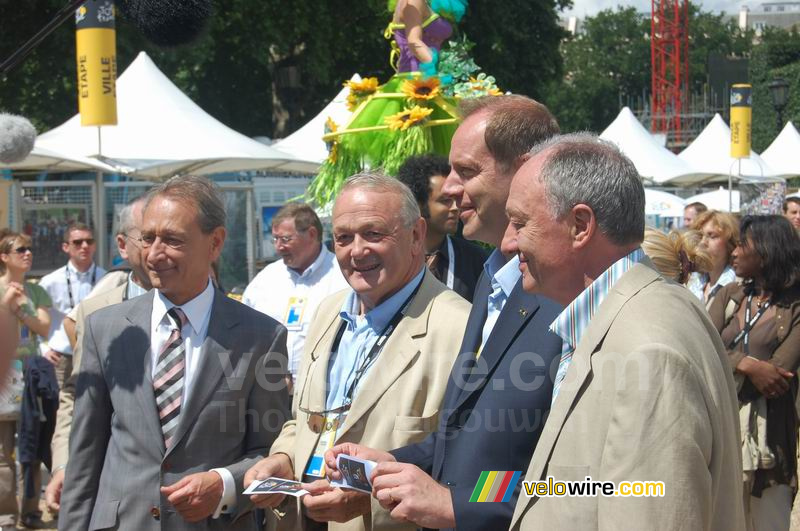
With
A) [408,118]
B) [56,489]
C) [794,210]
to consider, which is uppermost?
[408,118]

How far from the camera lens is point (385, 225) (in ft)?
11.8

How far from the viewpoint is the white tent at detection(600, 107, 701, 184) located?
22.0m

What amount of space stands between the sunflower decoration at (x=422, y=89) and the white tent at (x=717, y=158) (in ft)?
60.7

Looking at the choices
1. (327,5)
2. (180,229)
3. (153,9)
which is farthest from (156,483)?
(327,5)

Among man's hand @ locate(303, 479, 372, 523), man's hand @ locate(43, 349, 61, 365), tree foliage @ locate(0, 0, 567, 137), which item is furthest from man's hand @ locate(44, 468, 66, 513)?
tree foliage @ locate(0, 0, 567, 137)

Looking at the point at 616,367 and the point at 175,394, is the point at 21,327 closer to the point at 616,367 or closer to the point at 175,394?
the point at 175,394

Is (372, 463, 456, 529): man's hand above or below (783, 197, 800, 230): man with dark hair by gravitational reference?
below

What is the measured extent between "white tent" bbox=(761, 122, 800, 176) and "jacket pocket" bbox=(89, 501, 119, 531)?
3034cm

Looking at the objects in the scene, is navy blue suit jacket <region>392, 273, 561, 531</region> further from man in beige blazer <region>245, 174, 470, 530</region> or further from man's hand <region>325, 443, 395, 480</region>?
man in beige blazer <region>245, 174, 470, 530</region>

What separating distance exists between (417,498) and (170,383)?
1181mm

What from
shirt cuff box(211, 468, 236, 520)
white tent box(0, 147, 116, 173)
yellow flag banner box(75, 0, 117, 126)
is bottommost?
shirt cuff box(211, 468, 236, 520)

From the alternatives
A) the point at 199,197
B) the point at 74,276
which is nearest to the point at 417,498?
the point at 199,197

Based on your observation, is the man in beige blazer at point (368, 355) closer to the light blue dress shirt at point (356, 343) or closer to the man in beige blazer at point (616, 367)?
the light blue dress shirt at point (356, 343)

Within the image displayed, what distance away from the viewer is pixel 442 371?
3412 millimetres
